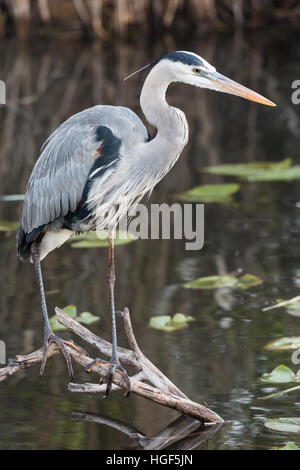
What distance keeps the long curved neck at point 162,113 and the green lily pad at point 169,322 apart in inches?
52.0

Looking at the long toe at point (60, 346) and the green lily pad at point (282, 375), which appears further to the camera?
the green lily pad at point (282, 375)

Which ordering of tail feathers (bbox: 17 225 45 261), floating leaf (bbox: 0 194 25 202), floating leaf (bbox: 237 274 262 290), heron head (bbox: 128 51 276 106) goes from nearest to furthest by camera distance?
1. heron head (bbox: 128 51 276 106)
2. tail feathers (bbox: 17 225 45 261)
3. floating leaf (bbox: 237 274 262 290)
4. floating leaf (bbox: 0 194 25 202)

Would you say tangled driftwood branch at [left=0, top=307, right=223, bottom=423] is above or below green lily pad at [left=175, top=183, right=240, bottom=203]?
below

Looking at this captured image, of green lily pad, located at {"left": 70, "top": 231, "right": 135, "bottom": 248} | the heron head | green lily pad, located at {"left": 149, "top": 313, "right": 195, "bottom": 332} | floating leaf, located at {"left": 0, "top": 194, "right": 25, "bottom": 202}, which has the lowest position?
green lily pad, located at {"left": 149, "top": 313, "right": 195, "bottom": 332}

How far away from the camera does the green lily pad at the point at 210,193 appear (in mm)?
7367

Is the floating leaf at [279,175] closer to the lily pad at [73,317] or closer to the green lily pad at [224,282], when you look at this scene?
the green lily pad at [224,282]

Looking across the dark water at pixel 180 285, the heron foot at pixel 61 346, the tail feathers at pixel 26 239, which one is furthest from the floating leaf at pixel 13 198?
the heron foot at pixel 61 346

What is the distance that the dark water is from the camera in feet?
13.8

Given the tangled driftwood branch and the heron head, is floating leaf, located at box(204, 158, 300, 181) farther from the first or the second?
the tangled driftwood branch

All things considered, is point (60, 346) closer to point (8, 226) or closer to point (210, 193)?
point (8, 226)

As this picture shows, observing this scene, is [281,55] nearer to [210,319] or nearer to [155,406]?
[210,319]

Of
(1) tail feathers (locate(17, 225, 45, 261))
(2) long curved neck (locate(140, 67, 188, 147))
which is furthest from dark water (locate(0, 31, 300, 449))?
(2) long curved neck (locate(140, 67, 188, 147))

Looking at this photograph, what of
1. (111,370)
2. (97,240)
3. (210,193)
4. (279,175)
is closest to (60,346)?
(111,370)

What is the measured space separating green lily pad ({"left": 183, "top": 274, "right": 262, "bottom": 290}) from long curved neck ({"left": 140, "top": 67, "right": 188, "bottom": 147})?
1.71m
